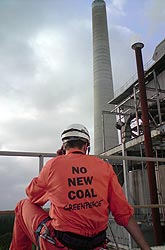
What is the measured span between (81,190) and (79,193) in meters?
0.02

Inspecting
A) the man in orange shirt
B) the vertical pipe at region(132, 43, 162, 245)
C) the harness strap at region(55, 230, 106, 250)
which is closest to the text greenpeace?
the man in orange shirt

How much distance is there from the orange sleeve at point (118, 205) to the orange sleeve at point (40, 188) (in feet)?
1.35

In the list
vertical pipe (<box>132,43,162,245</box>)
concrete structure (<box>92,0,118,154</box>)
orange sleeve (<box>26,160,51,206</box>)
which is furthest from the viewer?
concrete structure (<box>92,0,118,154</box>)

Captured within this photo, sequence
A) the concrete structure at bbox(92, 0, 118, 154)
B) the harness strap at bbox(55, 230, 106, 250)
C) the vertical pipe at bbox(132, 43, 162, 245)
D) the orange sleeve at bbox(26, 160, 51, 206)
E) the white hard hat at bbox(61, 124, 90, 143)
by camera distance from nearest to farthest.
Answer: the harness strap at bbox(55, 230, 106, 250) < the orange sleeve at bbox(26, 160, 51, 206) < the white hard hat at bbox(61, 124, 90, 143) < the vertical pipe at bbox(132, 43, 162, 245) < the concrete structure at bbox(92, 0, 118, 154)

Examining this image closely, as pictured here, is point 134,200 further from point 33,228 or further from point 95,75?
point 95,75

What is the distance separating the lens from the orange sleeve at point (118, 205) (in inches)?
61.2

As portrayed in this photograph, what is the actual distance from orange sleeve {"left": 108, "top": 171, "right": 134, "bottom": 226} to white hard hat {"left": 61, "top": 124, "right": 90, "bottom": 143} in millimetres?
322

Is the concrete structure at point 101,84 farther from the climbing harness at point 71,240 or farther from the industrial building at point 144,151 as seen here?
the climbing harness at point 71,240

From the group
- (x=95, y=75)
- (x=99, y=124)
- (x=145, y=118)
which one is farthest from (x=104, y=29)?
(x=145, y=118)

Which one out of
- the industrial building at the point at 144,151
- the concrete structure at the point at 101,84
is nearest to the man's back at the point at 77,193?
the industrial building at the point at 144,151

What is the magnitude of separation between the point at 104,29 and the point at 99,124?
384 inches

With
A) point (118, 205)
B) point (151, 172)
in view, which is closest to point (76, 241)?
point (118, 205)

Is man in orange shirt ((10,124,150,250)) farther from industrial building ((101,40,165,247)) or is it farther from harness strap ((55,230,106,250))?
industrial building ((101,40,165,247))

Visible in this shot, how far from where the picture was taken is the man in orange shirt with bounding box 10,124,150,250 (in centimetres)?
137
